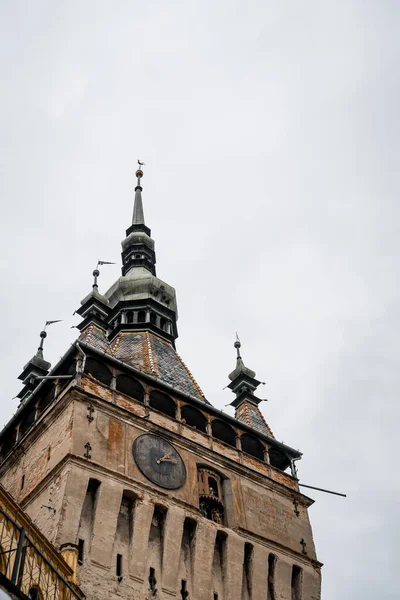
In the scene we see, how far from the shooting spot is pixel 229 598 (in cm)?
2320

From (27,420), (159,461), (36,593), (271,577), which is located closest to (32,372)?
(27,420)

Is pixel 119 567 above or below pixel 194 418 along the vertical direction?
below

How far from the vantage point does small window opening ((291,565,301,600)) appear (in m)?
25.2

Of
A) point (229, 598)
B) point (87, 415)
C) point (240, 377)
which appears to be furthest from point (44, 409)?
point (240, 377)

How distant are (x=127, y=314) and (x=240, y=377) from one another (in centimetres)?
615

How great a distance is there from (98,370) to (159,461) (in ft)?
13.7

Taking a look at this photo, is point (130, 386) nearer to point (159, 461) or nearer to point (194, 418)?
point (194, 418)

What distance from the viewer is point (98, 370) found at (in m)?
27.6

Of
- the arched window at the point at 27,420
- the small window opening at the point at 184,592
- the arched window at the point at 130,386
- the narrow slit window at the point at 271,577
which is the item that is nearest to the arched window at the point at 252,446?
the arched window at the point at 130,386

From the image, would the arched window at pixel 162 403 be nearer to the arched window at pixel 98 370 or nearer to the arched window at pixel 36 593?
the arched window at pixel 98 370

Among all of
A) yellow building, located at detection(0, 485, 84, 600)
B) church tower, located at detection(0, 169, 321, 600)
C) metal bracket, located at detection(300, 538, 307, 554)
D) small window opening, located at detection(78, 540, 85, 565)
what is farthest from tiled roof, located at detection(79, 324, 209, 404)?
yellow building, located at detection(0, 485, 84, 600)

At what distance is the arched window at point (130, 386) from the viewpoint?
90.4ft

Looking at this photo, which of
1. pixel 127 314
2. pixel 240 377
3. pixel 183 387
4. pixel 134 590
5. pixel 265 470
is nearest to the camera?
pixel 134 590

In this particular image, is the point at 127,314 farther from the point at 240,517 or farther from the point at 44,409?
the point at 240,517
